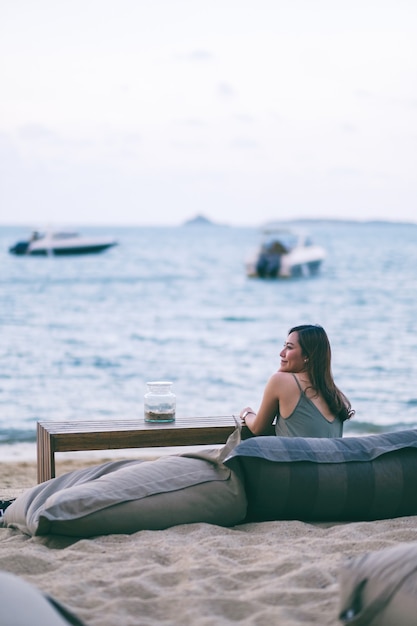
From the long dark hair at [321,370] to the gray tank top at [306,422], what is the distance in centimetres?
7

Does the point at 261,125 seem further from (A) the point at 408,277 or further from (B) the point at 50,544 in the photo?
(B) the point at 50,544

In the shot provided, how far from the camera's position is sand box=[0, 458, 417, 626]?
2304 mm

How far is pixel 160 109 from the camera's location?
42.2 meters

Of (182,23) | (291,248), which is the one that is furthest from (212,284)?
(182,23)

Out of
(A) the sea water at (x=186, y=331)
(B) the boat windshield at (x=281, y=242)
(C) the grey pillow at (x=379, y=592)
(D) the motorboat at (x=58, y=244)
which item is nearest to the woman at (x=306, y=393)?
(C) the grey pillow at (x=379, y=592)

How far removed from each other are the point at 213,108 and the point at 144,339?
26.4m

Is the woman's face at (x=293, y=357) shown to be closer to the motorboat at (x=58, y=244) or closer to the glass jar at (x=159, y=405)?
the glass jar at (x=159, y=405)

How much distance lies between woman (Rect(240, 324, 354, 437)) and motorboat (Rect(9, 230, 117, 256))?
42646mm

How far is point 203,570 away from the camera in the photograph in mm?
2600

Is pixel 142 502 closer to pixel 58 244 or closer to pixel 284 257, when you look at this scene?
pixel 284 257

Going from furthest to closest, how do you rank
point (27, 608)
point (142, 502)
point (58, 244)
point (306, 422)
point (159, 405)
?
point (58, 244) < point (159, 405) < point (306, 422) < point (142, 502) < point (27, 608)

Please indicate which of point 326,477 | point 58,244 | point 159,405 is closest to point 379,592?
point 326,477

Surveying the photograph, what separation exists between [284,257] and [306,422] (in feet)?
118

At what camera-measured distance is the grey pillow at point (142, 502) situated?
9.96 ft
